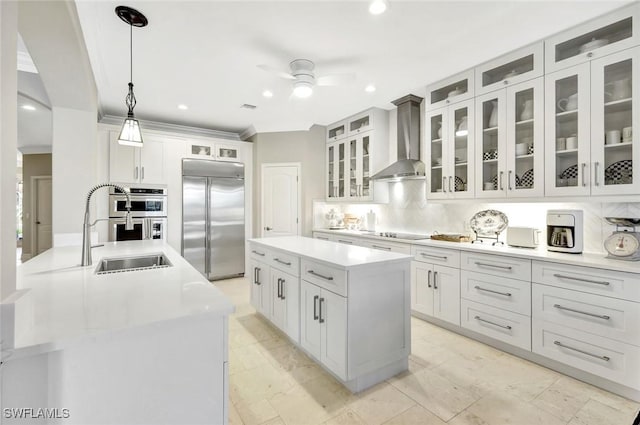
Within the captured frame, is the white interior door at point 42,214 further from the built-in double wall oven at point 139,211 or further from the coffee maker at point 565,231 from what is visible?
the coffee maker at point 565,231

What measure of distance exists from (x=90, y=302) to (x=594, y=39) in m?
3.61

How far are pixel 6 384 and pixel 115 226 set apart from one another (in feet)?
12.4

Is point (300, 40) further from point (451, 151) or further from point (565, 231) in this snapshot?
A: point (565, 231)

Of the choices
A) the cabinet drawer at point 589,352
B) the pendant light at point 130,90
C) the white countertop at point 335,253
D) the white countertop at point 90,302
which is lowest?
the cabinet drawer at point 589,352

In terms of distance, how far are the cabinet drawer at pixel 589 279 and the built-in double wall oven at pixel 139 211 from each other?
14.4 ft

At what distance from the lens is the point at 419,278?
317cm

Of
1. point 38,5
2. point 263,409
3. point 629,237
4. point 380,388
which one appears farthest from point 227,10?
point 629,237

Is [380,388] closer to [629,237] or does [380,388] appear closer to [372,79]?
[629,237]

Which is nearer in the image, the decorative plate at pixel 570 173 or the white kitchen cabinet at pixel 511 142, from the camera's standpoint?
the decorative plate at pixel 570 173

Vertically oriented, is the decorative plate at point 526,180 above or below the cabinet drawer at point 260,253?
above

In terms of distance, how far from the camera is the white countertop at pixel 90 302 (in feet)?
2.77

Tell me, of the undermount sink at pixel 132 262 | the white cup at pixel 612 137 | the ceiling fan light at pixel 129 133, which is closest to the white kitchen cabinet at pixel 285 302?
the undermount sink at pixel 132 262

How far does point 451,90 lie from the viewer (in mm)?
3234

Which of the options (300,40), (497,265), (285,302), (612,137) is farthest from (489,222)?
(300,40)
